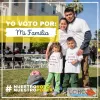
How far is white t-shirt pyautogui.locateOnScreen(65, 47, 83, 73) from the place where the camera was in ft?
23.6

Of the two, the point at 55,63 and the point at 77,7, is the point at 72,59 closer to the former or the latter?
the point at 55,63

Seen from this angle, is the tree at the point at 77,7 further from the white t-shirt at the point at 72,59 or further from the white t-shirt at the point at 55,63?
the white t-shirt at the point at 55,63

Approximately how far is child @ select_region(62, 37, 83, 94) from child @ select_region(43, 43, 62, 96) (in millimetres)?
160

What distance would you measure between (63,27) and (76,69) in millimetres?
1001

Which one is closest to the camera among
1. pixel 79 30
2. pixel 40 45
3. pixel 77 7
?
pixel 77 7

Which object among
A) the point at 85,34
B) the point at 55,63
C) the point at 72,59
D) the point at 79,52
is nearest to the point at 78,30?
the point at 85,34

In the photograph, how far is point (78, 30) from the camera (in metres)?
7.11

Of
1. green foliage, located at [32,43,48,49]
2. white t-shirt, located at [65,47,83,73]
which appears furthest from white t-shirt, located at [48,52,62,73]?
green foliage, located at [32,43,48,49]

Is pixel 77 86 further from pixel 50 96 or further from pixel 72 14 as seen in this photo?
pixel 72 14

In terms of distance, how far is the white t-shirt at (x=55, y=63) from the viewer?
725 cm

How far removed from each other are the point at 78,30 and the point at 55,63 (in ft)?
2.96

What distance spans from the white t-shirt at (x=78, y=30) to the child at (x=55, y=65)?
42 centimetres

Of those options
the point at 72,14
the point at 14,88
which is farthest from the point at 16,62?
the point at 72,14

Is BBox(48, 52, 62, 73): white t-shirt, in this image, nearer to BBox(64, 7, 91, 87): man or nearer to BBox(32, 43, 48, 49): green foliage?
BBox(32, 43, 48, 49): green foliage
